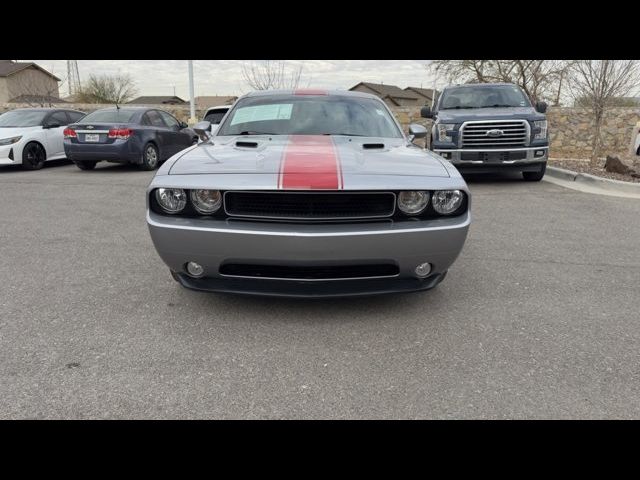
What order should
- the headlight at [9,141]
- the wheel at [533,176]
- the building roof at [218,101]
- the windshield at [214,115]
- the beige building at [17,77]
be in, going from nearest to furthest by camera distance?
the wheel at [533,176]
the headlight at [9,141]
the windshield at [214,115]
the building roof at [218,101]
the beige building at [17,77]

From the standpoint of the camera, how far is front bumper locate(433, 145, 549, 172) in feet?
25.8

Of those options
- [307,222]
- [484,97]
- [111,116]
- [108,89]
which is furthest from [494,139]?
[108,89]

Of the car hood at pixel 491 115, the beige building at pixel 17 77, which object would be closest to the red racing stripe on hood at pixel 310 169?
the car hood at pixel 491 115

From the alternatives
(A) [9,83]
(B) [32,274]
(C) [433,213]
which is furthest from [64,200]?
(A) [9,83]

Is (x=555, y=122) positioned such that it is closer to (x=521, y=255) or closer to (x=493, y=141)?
(x=493, y=141)

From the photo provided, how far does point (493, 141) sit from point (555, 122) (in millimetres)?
8724

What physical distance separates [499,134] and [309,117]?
4.95m

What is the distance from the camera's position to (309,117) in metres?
4.08

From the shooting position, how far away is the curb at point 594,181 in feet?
24.6

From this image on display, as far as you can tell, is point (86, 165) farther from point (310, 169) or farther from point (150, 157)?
point (310, 169)

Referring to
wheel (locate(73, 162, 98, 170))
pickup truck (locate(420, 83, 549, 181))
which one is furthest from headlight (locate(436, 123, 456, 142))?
wheel (locate(73, 162, 98, 170))

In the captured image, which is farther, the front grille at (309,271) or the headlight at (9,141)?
the headlight at (9,141)

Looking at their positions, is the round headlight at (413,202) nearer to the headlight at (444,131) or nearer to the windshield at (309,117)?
the windshield at (309,117)

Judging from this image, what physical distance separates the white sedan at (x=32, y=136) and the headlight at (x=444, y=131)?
8.63m
